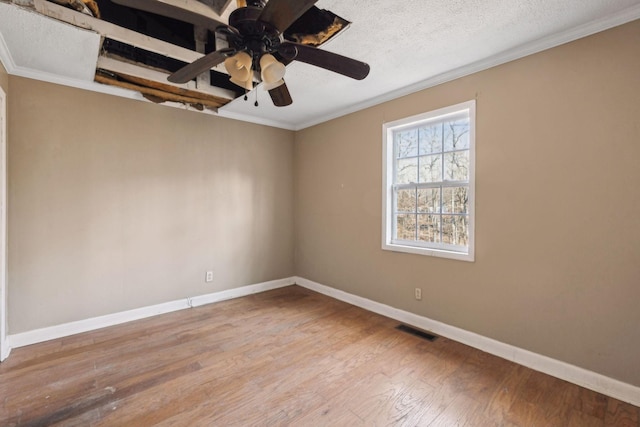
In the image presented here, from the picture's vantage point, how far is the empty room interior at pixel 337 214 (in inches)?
73.7

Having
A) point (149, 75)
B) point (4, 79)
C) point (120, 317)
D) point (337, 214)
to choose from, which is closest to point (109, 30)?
point (149, 75)

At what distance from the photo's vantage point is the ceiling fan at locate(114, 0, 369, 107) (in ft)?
4.22

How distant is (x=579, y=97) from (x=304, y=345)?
2.94 meters

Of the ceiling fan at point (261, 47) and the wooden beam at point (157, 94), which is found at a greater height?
the wooden beam at point (157, 94)

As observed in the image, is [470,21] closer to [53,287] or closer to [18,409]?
[18,409]

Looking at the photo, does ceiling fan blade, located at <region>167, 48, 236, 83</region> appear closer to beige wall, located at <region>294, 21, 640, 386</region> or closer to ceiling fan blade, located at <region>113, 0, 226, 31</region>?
ceiling fan blade, located at <region>113, 0, 226, 31</region>

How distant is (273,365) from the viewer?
2350 mm

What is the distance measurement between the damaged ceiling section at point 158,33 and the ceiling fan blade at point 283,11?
26 cm

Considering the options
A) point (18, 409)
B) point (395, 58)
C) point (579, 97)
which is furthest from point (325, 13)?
point (18, 409)

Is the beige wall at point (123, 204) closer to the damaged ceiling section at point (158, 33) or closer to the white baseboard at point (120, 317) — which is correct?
the white baseboard at point (120, 317)

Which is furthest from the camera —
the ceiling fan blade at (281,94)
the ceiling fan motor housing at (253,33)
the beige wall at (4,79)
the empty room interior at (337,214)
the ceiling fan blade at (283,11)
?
the beige wall at (4,79)

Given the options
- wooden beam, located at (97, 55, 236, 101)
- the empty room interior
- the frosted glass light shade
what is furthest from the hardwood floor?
wooden beam, located at (97, 55, 236, 101)

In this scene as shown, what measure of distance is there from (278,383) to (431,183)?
91.2 inches

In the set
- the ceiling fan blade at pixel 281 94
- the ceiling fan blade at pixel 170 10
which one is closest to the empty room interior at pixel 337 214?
the ceiling fan blade at pixel 170 10
